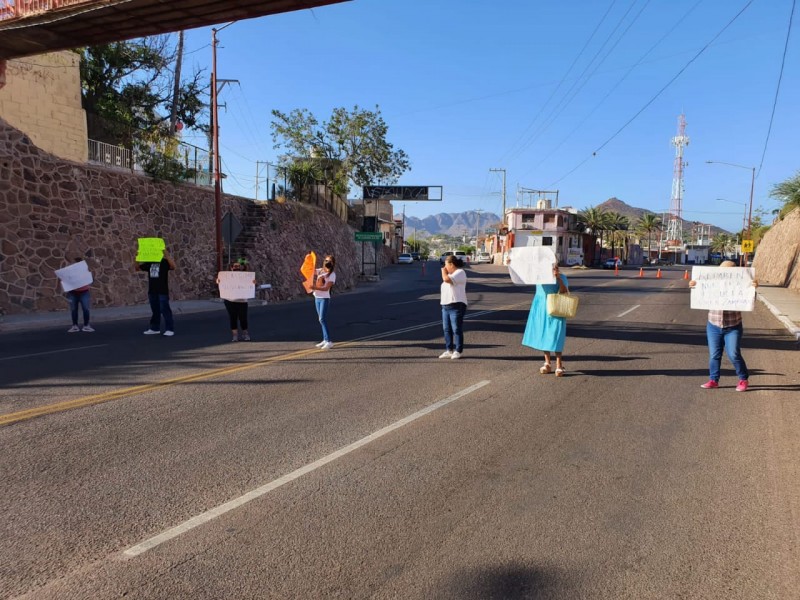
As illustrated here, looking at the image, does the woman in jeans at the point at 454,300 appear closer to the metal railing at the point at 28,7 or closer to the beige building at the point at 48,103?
the metal railing at the point at 28,7

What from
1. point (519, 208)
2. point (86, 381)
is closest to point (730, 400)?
point (86, 381)

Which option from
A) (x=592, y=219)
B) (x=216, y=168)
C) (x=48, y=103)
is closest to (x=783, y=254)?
(x=216, y=168)

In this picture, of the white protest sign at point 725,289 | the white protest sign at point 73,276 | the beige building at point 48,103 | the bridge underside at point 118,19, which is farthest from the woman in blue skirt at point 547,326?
the beige building at point 48,103

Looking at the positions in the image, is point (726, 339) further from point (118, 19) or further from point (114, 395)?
point (118, 19)

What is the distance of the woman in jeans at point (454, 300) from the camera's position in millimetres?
8930

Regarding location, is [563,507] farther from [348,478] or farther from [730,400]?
[730,400]

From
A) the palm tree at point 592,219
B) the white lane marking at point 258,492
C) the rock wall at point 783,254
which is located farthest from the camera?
the palm tree at point 592,219

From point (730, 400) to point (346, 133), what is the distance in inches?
1894

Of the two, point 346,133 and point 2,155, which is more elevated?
point 346,133

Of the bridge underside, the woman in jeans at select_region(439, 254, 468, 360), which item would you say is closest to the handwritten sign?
the bridge underside

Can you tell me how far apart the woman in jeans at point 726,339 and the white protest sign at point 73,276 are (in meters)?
11.6

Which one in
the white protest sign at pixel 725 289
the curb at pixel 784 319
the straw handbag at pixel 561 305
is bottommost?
the curb at pixel 784 319

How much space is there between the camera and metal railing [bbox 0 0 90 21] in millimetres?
11570

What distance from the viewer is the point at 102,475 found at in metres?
4.26
